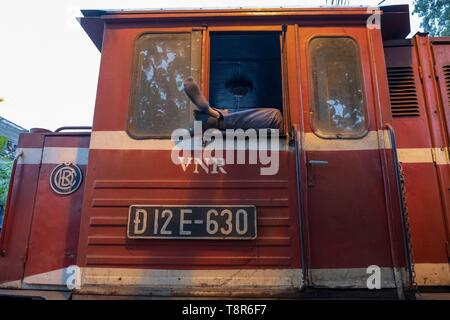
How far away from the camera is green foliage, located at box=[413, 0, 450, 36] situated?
1361cm

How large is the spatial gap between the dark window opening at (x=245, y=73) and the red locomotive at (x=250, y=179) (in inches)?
29.5

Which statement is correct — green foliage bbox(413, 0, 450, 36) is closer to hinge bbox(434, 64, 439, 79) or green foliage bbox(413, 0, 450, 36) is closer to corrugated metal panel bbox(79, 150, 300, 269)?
hinge bbox(434, 64, 439, 79)

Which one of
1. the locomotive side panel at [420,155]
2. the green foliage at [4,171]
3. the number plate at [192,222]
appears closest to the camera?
the number plate at [192,222]

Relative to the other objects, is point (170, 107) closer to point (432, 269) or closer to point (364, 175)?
point (364, 175)

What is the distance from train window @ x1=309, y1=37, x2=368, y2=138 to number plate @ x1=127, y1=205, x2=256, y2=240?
84cm

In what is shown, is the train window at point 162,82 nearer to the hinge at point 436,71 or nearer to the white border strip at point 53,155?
the white border strip at point 53,155

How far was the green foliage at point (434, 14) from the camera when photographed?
1361 cm

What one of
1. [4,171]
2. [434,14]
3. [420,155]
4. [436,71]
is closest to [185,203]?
[420,155]

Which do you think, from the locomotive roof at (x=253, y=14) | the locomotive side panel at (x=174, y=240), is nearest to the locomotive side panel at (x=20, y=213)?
the locomotive side panel at (x=174, y=240)

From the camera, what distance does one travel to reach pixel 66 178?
294cm

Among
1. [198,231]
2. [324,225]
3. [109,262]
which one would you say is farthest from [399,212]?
[109,262]

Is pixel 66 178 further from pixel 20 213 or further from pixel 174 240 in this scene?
pixel 174 240

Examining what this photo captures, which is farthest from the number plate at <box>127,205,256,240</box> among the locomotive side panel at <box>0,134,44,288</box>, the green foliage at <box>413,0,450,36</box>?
the green foliage at <box>413,0,450,36</box>

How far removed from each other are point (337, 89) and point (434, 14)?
47.2 ft
